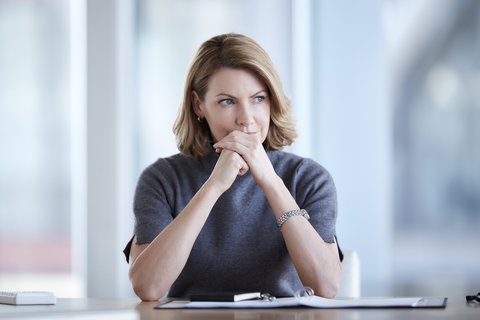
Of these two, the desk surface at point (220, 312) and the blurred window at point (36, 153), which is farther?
the blurred window at point (36, 153)

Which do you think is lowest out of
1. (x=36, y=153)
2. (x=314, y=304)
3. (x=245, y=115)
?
(x=314, y=304)

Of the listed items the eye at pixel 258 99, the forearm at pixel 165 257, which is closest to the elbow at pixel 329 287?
the forearm at pixel 165 257

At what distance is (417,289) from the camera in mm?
3012

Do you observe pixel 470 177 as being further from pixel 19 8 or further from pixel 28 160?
pixel 19 8

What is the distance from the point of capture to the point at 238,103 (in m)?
1.55

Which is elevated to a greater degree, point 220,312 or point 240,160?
point 240,160

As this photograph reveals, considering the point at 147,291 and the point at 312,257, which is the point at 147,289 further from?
the point at 312,257

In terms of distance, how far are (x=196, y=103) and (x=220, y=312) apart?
0.93 m

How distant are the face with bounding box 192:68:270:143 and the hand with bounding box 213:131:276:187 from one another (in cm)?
6

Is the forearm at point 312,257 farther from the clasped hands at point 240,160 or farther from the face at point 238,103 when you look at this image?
the face at point 238,103

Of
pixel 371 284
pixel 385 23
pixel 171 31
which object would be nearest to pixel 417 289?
pixel 371 284

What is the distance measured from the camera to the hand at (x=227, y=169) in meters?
1.41

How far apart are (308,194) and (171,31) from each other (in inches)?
89.2

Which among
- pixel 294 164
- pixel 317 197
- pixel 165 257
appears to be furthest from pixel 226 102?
pixel 165 257
